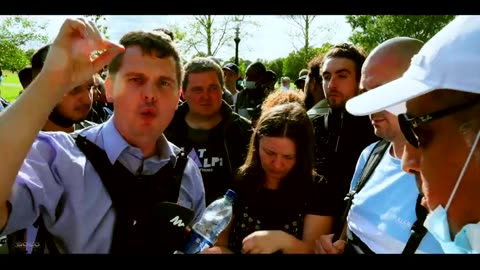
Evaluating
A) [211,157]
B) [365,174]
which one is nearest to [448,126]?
[365,174]

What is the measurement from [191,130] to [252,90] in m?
3.91

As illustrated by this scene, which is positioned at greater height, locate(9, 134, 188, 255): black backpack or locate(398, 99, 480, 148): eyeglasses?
locate(398, 99, 480, 148): eyeglasses

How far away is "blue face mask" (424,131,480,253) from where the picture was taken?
1.42m

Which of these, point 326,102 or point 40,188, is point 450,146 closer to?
point 40,188

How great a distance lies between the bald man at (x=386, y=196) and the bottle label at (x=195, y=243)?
0.75 metres

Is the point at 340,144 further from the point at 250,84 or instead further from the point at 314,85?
the point at 250,84

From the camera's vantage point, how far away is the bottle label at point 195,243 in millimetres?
1607

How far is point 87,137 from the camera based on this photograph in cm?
165

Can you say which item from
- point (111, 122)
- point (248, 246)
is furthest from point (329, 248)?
point (111, 122)

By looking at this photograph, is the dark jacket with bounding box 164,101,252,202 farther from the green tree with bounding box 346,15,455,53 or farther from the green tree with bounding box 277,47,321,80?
the green tree with bounding box 277,47,321,80

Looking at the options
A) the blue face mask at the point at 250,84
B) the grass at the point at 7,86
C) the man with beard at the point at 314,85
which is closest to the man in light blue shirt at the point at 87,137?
the man with beard at the point at 314,85

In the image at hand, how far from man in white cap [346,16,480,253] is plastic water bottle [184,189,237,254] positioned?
742 millimetres

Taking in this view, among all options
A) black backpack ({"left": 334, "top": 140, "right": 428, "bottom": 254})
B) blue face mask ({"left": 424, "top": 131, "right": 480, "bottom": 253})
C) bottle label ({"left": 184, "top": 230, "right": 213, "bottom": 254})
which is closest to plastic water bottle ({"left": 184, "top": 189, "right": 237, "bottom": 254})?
bottle label ({"left": 184, "top": 230, "right": 213, "bottom": 254})
